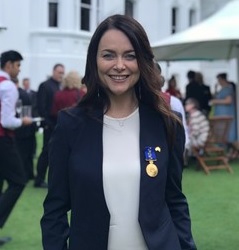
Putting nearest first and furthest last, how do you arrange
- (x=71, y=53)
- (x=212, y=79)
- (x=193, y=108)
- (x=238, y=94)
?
1. (x=193, y=108)
2. (x=238, y=94)
3. (x=71, y=53)
4. (x=212, y=79)

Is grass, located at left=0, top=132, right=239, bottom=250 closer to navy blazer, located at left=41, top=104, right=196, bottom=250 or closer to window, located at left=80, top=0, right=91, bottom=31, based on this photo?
navy blazer, located at left=41, top=104, right=196, bottom=250

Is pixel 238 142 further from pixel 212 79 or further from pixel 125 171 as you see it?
pixel 212 79

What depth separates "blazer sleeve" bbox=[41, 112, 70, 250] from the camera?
8.02 feet

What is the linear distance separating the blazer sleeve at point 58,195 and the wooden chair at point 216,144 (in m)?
8.46

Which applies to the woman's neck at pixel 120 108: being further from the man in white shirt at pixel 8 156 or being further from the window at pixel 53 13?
the window at pixel 53 13

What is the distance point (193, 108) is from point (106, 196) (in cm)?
899

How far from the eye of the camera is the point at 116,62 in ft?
7.92

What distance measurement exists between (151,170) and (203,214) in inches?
204

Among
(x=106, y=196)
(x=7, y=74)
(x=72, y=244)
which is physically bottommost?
(x=72, y=244)

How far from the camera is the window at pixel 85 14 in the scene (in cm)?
2358

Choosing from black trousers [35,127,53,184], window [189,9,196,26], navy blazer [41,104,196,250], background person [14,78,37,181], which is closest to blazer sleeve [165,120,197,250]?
navy blazer [41,104,196,250]

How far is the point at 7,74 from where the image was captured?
21.5ft

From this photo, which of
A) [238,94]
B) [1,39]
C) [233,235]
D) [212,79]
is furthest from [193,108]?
[212,79]

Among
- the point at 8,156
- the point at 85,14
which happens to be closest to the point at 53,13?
the point at 85,14
